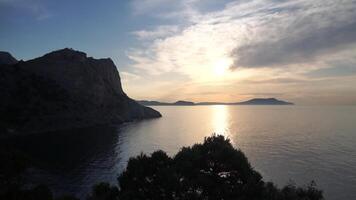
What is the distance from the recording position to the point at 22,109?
16925cm

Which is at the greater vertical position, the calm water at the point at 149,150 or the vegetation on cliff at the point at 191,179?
the vegetation on cliff at the point at 191,179

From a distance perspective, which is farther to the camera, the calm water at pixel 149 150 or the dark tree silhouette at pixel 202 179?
the calm water at pixel 149 150

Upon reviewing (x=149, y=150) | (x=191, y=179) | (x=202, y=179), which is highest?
(x=202, y=179)

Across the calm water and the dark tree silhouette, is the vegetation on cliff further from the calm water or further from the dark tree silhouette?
the calm water

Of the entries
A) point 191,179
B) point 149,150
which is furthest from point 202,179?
point 149,150

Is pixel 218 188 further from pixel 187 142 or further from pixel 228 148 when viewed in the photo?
pixel 187 142

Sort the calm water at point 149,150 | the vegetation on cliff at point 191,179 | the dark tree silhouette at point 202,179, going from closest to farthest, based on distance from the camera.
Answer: the vegetation on cliff at point 191,179 < the dark tree silhouette at point 202,179 < the calm water at point 149,150

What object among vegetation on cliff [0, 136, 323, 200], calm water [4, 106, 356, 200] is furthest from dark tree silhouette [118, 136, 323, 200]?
calm water [4, 106, 356, 200]

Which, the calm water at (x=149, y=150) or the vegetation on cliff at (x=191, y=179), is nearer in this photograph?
the vegetation on cliff at (x=191, y=179)

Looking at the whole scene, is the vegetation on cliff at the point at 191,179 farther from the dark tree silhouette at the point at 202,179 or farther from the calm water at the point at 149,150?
the calm water at the point at 149,150

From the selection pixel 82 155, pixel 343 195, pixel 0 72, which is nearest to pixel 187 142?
pixel 82 155

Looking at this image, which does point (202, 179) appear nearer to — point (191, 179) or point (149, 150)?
point (191, 179)

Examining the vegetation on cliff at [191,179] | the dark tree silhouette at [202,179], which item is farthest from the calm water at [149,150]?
the dark tree silhouette at [202,179]

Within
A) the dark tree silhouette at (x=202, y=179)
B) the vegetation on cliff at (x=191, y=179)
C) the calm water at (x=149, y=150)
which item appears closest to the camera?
the vegetation on cliff at (x=191, y=179)
